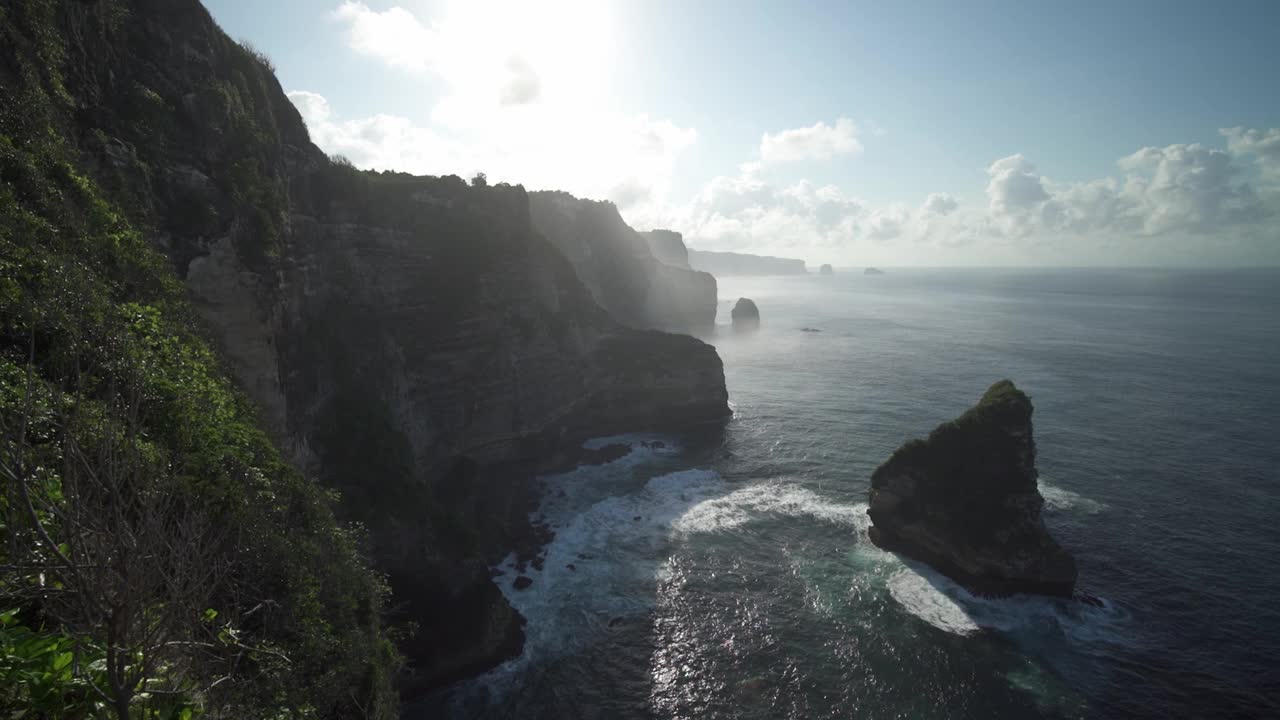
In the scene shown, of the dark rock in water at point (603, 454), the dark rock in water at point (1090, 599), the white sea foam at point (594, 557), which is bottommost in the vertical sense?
the dark rock in water at point (1090, 599)

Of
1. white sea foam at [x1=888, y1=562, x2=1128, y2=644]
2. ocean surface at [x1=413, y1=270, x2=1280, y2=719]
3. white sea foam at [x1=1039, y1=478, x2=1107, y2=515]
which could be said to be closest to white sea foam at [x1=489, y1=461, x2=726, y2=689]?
ocean surface at [x1=413, y1=270, x2=1280, y2=719]

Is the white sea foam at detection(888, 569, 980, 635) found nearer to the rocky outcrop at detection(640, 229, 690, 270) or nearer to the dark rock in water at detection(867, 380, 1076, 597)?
the dark rock in water at detection(867, 380, 1076, 597)

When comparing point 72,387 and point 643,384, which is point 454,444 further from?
point 72,387

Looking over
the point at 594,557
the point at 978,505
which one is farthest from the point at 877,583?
the point at 594,557

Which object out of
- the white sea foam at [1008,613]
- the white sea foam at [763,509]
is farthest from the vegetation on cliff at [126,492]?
the white sea foam at [1008,613]

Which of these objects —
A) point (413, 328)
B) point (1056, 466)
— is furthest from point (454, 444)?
point (1056, 466)

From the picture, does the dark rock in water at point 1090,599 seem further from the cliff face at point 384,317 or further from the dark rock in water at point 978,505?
the cliff face at point 384,317

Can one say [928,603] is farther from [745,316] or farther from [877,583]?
[745,316]
